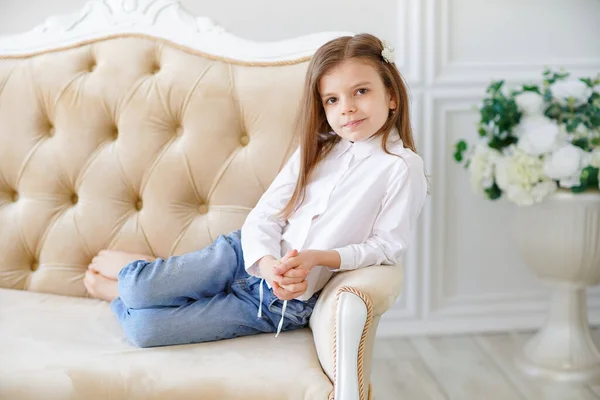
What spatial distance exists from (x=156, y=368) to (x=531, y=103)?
57.9 inches

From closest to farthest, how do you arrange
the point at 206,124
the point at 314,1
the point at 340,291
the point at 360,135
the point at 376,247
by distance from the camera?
the point at 340,291 < the point at 376,247 < the point at 360,135 < the point at 206,124 < the point at 314,1

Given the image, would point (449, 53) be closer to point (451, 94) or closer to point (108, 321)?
point (451, 94)

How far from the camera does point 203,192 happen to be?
6.52 ft

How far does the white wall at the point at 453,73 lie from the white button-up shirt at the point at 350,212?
85 cm

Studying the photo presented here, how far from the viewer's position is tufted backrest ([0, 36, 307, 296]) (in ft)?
6.44

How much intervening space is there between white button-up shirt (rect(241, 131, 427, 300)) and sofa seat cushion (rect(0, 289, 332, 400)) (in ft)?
0.63

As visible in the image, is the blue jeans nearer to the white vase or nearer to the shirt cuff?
the shirt cuff

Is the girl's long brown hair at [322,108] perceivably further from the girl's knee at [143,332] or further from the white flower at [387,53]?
the girl's knee at [143,332]

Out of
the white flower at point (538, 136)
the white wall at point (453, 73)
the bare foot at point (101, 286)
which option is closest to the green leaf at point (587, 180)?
the white flower at point (538, 136)

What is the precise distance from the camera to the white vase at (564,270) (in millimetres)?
2273

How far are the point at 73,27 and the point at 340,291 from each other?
46.9 inches

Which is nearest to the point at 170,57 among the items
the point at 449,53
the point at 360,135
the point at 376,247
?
the point at 360,135

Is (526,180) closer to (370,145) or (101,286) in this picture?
(370,145)

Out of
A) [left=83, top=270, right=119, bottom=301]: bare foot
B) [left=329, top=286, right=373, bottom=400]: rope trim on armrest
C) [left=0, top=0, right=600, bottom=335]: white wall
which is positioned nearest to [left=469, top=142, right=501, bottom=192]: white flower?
[left=0, top=0, right=600, bottom=335]: white wall
